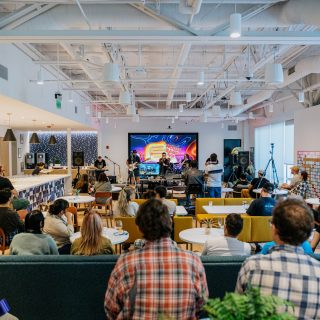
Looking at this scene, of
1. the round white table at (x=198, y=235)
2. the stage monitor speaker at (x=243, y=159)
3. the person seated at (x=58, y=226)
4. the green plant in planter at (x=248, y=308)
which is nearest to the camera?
A: the green plant in planter at (x=248, y=308)

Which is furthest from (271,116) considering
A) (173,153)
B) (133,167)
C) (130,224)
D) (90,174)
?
(130,224)

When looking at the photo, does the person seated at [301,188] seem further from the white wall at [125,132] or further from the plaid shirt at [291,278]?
the white wall at [125,132]

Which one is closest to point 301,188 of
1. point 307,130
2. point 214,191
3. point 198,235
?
point 214,191

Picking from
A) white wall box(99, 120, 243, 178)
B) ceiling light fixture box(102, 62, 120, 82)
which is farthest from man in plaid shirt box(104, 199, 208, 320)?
white wall box(99, 120, 243, 178)

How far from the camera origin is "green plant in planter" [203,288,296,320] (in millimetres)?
1197

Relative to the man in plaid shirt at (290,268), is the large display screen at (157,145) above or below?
above

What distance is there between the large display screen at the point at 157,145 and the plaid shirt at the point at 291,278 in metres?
15.6

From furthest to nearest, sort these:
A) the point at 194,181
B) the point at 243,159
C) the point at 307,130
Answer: the point at 243,159, the point at 307,130, the point at 194,181

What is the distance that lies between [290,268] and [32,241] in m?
2.48

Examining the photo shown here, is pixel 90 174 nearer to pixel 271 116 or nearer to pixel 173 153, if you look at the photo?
pixel 173 153

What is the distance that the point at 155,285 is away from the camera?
1.70 metres

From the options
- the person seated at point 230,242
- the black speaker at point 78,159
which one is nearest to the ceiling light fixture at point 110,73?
the person seated at point 230,242

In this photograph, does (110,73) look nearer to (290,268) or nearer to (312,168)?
(290,268)

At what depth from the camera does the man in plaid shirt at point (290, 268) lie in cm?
151
